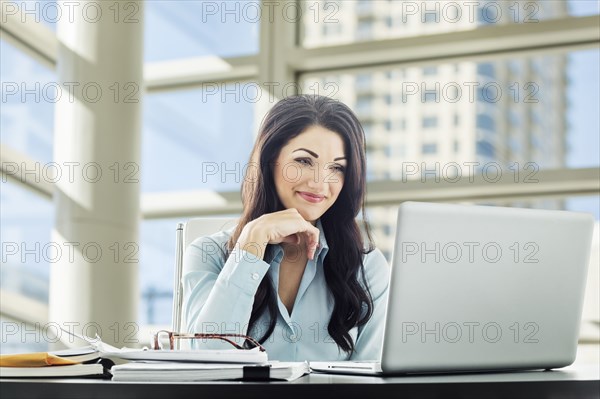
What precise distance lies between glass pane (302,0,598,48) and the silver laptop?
252 cm

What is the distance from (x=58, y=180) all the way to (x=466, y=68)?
199 centimetres

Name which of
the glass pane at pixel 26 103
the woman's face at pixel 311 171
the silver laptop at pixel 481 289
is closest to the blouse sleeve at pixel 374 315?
the woman's face at pixel 311 171

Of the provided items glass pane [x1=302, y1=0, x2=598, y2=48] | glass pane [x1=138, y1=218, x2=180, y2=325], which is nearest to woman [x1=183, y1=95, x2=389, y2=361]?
glass pane [x1=302, y1=0, x2=598, y2=48]

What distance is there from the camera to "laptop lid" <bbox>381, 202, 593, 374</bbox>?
3.95 ft

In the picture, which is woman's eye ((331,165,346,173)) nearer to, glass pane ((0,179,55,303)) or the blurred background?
the blurred background

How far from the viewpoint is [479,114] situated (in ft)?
12.1

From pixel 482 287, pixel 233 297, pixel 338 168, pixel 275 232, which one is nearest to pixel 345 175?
pixel 338 168

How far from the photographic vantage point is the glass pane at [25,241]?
3.71m

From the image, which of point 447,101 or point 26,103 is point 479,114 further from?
point 26,103

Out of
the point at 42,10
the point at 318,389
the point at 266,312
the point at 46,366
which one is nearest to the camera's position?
the point at 318,389

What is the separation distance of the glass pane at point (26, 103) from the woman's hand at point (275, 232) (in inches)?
86.2

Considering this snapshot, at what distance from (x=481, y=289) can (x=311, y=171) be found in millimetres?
950

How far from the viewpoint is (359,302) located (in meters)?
2.03

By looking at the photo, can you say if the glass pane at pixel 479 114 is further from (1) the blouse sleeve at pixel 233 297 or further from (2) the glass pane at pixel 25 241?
(1) the blouse sleeve at pixel 233 297
